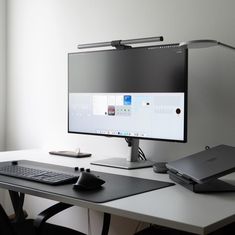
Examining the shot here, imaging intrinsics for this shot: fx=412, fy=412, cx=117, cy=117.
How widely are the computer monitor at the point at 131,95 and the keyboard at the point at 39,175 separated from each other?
15.2 inches

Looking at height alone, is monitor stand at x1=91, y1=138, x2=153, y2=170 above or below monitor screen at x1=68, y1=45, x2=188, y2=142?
below

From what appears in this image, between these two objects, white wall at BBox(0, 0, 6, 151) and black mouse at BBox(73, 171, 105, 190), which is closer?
black mouse at BBox(73, 171, 105, 190)

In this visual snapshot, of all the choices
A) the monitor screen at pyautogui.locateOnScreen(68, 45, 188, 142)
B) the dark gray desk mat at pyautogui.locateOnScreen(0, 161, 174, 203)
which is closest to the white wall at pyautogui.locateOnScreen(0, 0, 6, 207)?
the monitor screen at pyautogui.locateOnScreen(68, 45, 188, 142)

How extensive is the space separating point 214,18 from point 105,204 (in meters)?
1.15

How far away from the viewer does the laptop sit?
56.7 inches

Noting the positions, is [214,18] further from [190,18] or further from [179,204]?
[179,204]

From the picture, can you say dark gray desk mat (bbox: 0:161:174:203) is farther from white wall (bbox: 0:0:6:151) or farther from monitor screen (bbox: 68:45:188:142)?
white wall (bbox: 0:0:6:151)

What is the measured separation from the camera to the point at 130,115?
2057 mm

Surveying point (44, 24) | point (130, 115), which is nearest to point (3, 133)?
point (44, 24)

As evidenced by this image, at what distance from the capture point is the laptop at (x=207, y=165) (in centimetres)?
144

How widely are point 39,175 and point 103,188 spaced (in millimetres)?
321

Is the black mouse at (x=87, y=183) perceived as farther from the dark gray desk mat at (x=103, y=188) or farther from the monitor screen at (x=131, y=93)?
the monitor screen at (x=131, y=93)

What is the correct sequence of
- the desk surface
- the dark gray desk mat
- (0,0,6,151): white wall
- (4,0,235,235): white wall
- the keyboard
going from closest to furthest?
the desk surface < the dark gray desk mat < the keyboard < (4,0,235,235): white wall < (0,0,6,151): white wall

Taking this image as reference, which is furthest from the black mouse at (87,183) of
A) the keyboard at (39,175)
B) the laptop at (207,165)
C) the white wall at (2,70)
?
the white wall at (2,70)
